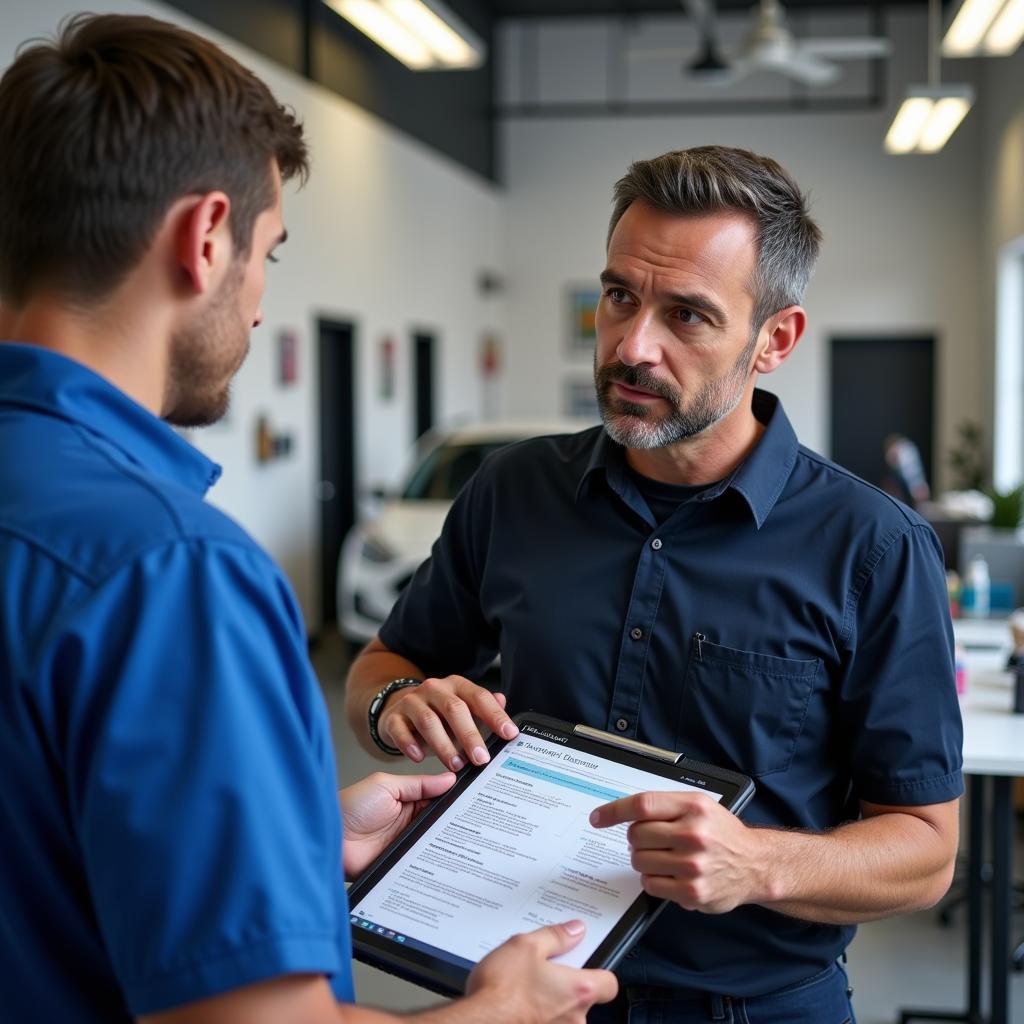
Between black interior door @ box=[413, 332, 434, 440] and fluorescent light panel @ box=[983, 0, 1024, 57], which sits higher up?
fluorescent light panel @ box=[983, 0, 1024, 57]

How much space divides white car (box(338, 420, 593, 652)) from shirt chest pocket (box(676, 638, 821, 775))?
3.94 metres

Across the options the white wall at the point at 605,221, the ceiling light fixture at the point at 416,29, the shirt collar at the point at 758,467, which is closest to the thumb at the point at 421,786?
the shirt collar at the point at 758,467

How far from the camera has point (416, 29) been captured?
5766 millimetres

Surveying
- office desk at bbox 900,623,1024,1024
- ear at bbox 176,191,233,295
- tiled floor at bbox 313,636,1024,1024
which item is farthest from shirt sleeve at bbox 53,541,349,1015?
tiled floor at bbox 313,636,1024,1024

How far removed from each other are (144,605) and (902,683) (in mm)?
961

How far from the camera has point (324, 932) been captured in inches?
31.4

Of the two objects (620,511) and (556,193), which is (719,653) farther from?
(556,193)

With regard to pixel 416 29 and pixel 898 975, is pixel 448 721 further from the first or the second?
pixel 416 29

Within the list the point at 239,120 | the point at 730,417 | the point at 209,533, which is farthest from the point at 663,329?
the point at 209,533

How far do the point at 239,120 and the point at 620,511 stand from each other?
0.84 meters

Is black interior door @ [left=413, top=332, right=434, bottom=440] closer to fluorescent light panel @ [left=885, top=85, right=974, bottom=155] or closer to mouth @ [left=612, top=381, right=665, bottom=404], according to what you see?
fluorescent light panel @ [left=885, top=85, right=974, bottom=155]

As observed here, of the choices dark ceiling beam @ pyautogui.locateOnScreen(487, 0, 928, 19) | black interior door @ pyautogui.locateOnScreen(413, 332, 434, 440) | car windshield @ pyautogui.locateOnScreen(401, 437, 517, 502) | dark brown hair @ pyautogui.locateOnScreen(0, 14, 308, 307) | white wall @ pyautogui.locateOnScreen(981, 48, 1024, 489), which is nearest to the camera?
dark brown hair @ pyautogui.locateOnScreen(0, 14, 308, 307)

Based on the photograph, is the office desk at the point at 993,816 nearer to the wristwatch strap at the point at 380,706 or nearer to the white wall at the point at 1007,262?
the wristwatch strap at the point at 380,706

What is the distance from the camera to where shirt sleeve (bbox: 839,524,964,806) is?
1.39 metres
